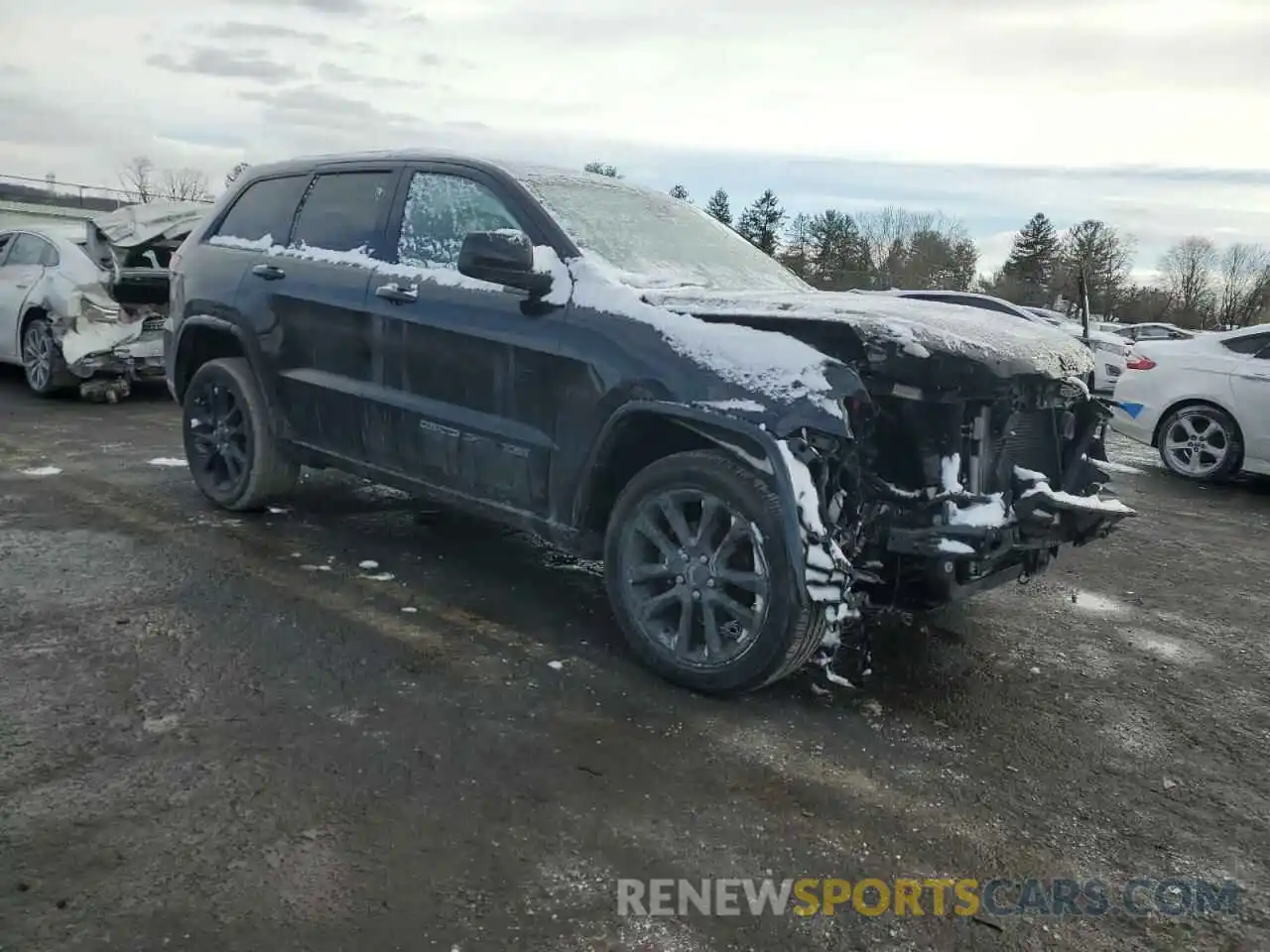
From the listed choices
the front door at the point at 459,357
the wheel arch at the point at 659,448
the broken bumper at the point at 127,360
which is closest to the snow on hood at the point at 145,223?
the broken bumper at the point at 127,360

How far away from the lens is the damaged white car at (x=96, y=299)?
368 inches

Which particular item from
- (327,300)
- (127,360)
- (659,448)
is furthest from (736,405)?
Answer: (127,360)

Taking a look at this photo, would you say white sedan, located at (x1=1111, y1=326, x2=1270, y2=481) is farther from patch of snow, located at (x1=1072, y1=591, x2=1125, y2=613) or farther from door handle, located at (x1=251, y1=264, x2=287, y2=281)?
door handle, located at (x1=251, y1=264, x2=287, y2=281)

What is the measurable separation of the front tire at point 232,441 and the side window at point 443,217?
4.58 ft

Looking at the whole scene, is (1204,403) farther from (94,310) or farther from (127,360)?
(94,310)

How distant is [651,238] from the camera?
4.55 metres

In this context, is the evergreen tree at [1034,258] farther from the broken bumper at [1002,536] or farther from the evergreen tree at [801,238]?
the broken bumper at [1002,536]

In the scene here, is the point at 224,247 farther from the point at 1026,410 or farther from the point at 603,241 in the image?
the point at 1026,410

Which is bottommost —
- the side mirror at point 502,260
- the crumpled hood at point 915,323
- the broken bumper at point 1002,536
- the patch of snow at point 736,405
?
the broken bumper at point 1002,536

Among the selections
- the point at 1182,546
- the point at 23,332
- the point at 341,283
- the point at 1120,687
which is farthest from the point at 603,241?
the point at 23,332

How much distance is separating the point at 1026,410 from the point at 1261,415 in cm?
609

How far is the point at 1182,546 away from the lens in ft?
21.2

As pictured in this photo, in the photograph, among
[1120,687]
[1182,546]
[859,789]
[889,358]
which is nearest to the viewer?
[859,789]

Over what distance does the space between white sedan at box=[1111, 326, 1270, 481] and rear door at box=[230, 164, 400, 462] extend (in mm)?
6660
